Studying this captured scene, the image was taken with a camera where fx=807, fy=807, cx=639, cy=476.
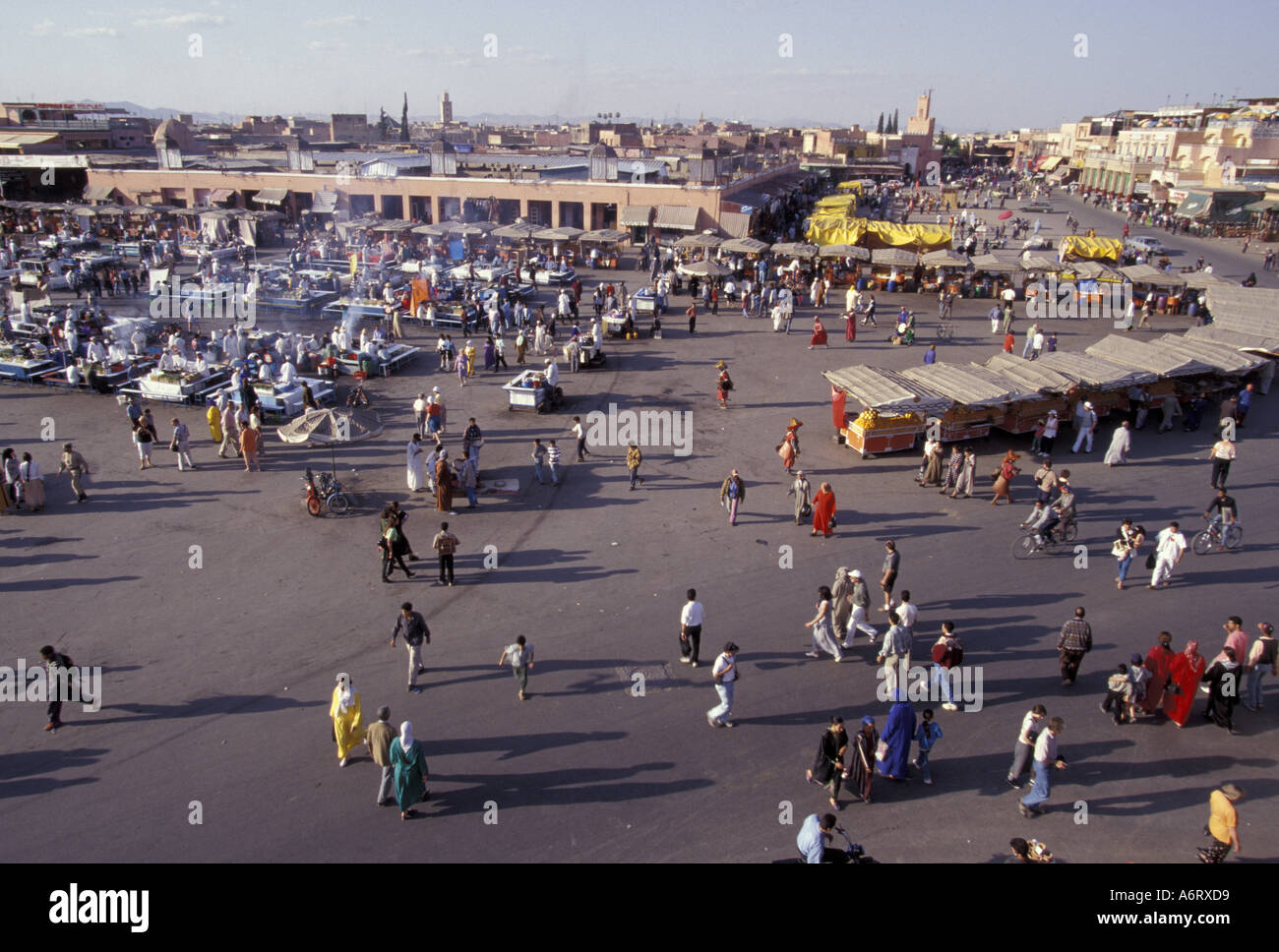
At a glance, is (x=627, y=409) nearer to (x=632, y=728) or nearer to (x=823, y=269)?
(x=632, y=728)

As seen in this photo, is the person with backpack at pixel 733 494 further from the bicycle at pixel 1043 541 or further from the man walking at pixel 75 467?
the man walking at pixel 75 467

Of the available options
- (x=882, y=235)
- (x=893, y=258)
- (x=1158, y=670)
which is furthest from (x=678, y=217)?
(x=1158, y=670)

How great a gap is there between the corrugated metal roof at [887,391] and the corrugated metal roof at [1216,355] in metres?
7.83

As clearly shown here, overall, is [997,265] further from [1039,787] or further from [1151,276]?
[1039,787]

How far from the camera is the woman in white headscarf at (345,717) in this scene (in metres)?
8.08

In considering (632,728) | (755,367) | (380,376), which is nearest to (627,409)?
(755,367)

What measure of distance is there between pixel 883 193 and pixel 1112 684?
6631cm

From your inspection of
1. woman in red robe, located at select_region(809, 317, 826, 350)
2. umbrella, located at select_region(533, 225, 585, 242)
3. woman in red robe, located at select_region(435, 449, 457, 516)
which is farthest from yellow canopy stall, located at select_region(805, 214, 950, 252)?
woman in red robe, located at select_region(435, 449, 457, 516)

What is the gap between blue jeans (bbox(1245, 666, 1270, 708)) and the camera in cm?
912

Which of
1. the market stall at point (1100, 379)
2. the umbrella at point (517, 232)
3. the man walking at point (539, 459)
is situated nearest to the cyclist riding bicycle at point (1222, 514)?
the market stall at point (1100, 379)

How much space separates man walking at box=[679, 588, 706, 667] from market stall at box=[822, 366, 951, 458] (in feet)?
27.0

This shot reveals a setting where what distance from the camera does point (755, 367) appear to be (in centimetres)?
2352

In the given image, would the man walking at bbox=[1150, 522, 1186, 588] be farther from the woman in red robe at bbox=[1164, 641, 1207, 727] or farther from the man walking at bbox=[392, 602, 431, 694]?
the man walking at bbox=[392, 602, 431, 694]

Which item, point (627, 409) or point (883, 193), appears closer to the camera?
point (627, 409)
